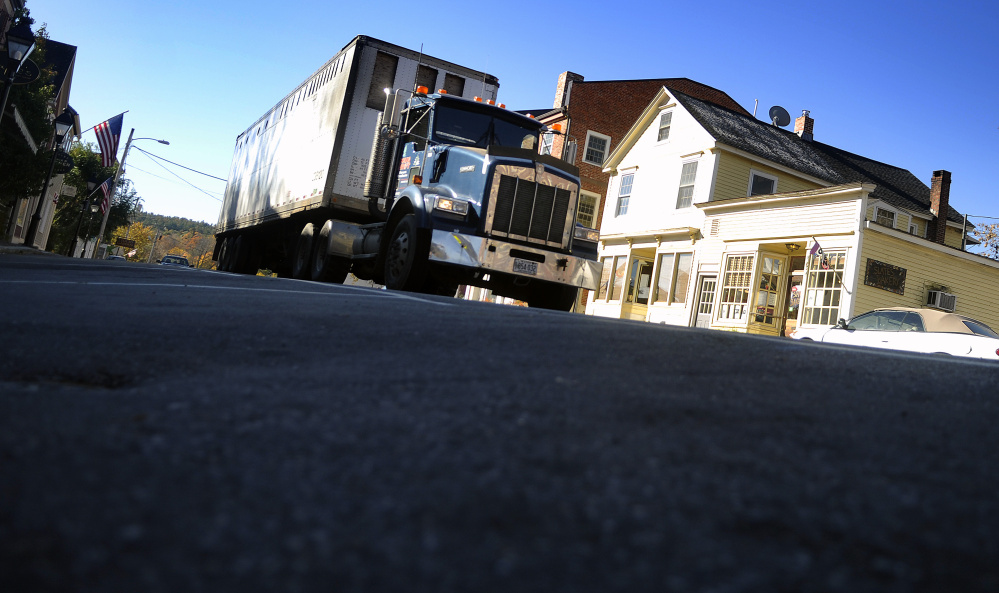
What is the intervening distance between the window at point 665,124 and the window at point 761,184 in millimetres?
3490

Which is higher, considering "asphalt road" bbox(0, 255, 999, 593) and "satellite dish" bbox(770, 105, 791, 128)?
"satellite dish" bbox(770, 105, 791, 128)

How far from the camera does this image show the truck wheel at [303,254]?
14523 mm

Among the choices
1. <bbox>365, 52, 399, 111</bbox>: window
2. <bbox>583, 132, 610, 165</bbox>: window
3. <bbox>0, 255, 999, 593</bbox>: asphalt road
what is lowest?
<bbox>0, 255, 999, 593</bbox>: asphalt road

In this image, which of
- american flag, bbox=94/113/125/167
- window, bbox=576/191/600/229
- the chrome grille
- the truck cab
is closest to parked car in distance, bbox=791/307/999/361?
the truck cab

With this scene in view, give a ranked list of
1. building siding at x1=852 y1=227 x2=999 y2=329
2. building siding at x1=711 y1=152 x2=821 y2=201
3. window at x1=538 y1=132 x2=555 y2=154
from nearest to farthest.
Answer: window at x1=538 y1=132 x2=555 y2=154
building siding at x1=852 y1=227 x2=999 y2=329
building siding at x1=711 y1=152 x2=821 y2=201

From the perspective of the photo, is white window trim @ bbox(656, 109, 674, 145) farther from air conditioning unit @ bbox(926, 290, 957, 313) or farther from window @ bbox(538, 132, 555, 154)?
window @ bbox(538, 132, 555, 154)

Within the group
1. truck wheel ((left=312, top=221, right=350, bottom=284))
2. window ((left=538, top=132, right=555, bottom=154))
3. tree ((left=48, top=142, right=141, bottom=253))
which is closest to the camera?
window ((left=538, top=132, right=555, bottom=154))

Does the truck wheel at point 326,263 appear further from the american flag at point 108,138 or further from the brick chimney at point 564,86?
the brick chimney at point 564,86

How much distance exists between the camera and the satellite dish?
3070cm

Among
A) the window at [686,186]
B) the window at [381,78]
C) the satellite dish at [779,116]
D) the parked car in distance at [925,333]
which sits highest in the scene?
the satellite dish at [779,116]

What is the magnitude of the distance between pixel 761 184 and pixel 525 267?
55.6ft

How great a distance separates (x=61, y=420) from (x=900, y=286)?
71.4 ft

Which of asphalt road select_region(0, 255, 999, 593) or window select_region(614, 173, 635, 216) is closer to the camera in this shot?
asphalt road select_region(0, 255, 999, 593)

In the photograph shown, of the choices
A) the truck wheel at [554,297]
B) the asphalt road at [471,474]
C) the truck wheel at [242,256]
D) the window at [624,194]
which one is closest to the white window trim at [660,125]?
the window at [624,194]
